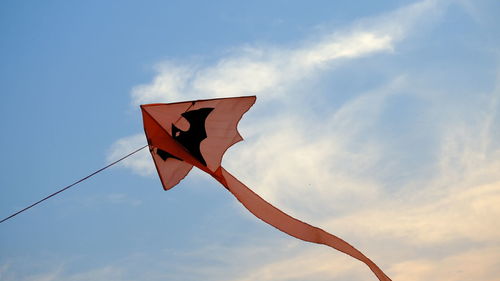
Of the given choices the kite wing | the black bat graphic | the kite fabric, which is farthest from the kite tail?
the black bat graphic

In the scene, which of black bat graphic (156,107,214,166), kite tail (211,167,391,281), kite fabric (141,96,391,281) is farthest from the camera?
kite tail (211,167,391,281)

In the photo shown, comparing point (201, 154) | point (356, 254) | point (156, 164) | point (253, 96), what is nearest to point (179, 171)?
point (156, 164)

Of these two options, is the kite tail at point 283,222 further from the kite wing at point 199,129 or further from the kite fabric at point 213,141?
the kite wing at point 199,129

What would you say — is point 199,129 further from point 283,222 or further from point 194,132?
point 283,222

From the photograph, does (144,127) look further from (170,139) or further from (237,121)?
(237,121)

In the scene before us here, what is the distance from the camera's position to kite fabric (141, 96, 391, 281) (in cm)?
1145

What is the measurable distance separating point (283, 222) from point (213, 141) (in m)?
2.48

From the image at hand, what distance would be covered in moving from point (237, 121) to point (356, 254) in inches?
162

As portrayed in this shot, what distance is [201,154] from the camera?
1162 centimetres

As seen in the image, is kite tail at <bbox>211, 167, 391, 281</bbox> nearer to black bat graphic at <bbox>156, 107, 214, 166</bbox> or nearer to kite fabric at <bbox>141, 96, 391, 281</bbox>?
kite fabric at <bbox>141, 96, 391, 281</bbox>

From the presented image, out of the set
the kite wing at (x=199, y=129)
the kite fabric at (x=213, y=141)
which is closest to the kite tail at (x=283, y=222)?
the kite fabric at (x=213, y=141)

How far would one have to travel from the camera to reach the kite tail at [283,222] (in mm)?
11992

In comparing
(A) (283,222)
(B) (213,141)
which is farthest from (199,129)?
(A) (283,222)

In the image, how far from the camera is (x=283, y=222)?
12.2 metres
